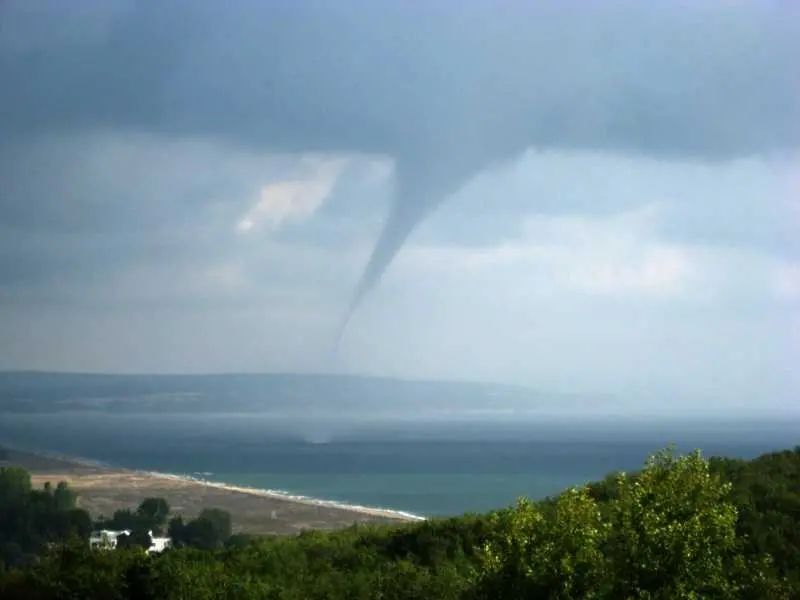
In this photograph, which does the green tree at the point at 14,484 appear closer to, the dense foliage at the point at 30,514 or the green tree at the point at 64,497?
the dense foliage at the point at 30,514

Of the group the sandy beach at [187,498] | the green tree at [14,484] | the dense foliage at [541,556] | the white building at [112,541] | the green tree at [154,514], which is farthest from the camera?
the green tree at [14,484]

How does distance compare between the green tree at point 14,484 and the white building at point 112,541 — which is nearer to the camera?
the white building at point 112,541

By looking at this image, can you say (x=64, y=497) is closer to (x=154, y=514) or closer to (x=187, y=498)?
(x=154, y=514)

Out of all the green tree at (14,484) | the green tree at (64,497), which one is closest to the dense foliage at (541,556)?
the green tree at (64,497)

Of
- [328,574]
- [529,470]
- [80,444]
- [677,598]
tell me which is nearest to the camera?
[677,598]

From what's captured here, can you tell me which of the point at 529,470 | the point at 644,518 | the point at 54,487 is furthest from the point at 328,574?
the point at 529,470

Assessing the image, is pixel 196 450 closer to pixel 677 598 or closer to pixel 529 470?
pixel 529 470
